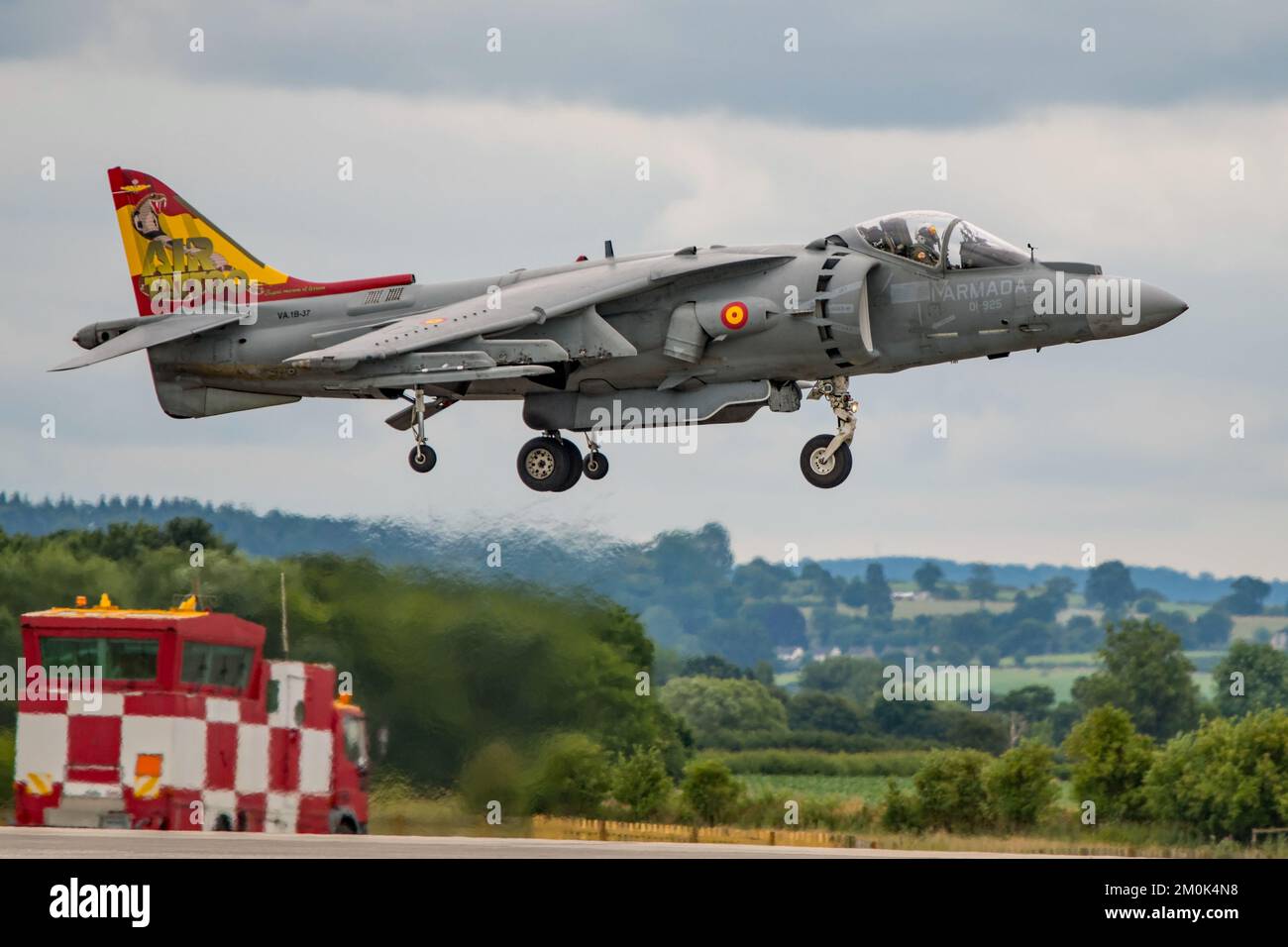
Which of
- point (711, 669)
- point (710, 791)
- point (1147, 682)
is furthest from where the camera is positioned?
point (1147, 682)

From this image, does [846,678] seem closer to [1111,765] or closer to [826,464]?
[1111,765]

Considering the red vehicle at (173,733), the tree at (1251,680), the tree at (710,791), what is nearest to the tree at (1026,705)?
the tree at (1251,680)

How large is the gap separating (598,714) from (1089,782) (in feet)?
50.7

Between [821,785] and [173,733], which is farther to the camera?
[821,785]

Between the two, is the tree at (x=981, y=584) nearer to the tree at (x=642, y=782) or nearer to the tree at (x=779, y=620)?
the tree at (x=779, y=620)

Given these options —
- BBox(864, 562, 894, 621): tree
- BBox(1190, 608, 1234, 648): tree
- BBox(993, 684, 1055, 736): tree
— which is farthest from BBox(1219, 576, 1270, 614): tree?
BBox(993, 684, 1055, 736): tree

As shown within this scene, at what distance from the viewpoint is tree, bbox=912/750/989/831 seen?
40.9 metres

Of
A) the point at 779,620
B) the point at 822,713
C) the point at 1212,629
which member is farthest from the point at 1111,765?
the point at 1212,629

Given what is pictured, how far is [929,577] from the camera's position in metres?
118

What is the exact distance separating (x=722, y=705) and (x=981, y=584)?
7370cm

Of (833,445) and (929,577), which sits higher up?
(833,445)
